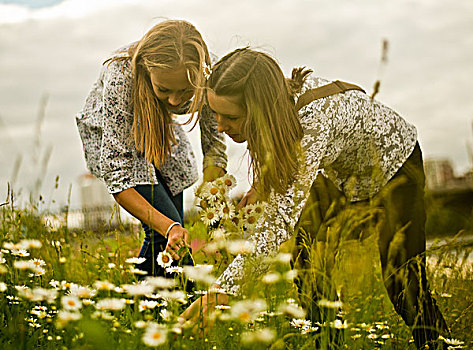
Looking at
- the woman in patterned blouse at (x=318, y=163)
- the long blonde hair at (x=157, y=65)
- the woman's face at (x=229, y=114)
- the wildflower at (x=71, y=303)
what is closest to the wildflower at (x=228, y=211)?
the woman in patterned blouse at (x=318, y=163)

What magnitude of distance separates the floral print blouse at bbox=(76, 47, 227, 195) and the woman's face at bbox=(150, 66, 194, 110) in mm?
227

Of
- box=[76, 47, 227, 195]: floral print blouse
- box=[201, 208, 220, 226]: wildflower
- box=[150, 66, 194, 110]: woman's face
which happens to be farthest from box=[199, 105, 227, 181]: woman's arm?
box=[201, 208, 220, 226]: wildflower

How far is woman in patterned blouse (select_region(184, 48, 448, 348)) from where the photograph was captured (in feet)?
5.95

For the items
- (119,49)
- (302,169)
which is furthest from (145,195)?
(302,169)

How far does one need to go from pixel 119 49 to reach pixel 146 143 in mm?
587

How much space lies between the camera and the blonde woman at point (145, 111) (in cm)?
247

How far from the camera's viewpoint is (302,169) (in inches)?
71.2

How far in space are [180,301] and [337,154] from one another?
0.99 meters

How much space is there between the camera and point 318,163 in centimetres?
193

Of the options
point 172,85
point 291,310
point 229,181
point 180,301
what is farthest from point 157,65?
point 291,310

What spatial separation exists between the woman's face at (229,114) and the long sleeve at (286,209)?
0.81 ft

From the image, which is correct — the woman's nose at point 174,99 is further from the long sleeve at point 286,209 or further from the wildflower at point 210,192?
the long sleeve at point 286,209

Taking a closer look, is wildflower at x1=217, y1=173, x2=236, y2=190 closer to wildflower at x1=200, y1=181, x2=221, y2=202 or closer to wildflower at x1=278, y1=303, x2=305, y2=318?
wildflower at x1=200, y1=181, x2=221, y2=202

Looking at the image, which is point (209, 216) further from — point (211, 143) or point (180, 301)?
point (211, 143)
